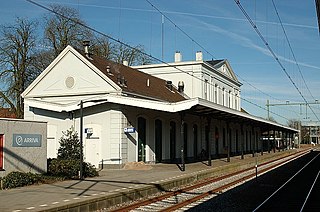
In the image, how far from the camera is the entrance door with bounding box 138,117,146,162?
2942cm

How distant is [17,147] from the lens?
60.2 feet

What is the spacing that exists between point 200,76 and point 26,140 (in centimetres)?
3036

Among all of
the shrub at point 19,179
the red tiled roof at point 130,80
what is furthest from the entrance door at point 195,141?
the shrub at point 19,179

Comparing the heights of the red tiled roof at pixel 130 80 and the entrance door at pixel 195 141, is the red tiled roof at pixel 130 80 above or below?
above

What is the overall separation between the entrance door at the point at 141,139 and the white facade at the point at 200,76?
1413cm

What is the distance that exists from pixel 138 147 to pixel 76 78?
6152 millimetres

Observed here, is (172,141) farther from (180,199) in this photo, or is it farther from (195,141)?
(180,199)

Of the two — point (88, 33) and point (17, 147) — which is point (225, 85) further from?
point (17, 147)

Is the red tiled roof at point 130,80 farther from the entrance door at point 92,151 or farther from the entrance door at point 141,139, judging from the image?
the entrance door at point 92,151

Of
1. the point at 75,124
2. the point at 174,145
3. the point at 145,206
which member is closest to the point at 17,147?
the point at 145,206

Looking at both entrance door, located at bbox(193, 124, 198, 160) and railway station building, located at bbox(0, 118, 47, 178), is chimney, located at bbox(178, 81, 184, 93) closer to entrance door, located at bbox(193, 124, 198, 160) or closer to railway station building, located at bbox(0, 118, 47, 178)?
entrance door, located at bbox(193, 124, 198, 160)

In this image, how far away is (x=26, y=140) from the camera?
18.9 m

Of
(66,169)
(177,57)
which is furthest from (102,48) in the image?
(66,169)

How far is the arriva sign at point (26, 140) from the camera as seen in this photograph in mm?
18236
